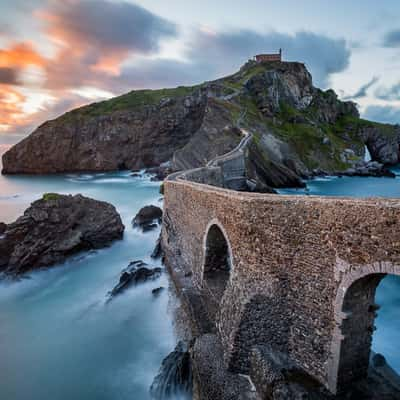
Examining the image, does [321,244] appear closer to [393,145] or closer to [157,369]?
[157,369]

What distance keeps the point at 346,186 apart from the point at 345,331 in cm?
4034

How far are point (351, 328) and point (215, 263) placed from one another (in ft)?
19.2

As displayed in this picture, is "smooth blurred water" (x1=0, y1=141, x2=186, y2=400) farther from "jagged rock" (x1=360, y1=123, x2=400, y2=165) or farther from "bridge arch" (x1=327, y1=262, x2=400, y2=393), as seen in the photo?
"jagged rock" (x1=360, y1=123, x2=400, y2=165)

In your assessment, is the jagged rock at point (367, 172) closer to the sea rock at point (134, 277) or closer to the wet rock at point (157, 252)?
the wet rock at point (157, 252)

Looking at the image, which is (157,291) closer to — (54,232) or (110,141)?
(54,232)

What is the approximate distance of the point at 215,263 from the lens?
38.7 feet

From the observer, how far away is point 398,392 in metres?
6.81

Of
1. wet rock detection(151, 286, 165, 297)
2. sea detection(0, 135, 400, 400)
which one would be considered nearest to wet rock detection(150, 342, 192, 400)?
sea detection(0, 135, 400, 400)

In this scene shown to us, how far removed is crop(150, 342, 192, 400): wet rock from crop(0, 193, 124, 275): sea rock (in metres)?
10.5

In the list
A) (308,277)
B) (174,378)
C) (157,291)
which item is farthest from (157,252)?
(308,277)

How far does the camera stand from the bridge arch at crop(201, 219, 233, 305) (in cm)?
1120

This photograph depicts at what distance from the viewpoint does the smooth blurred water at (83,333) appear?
33.2ft

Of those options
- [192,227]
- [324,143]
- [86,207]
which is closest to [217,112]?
[324,143]

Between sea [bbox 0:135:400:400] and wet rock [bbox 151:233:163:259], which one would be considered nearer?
sea [bbox 0:135:400:400]
